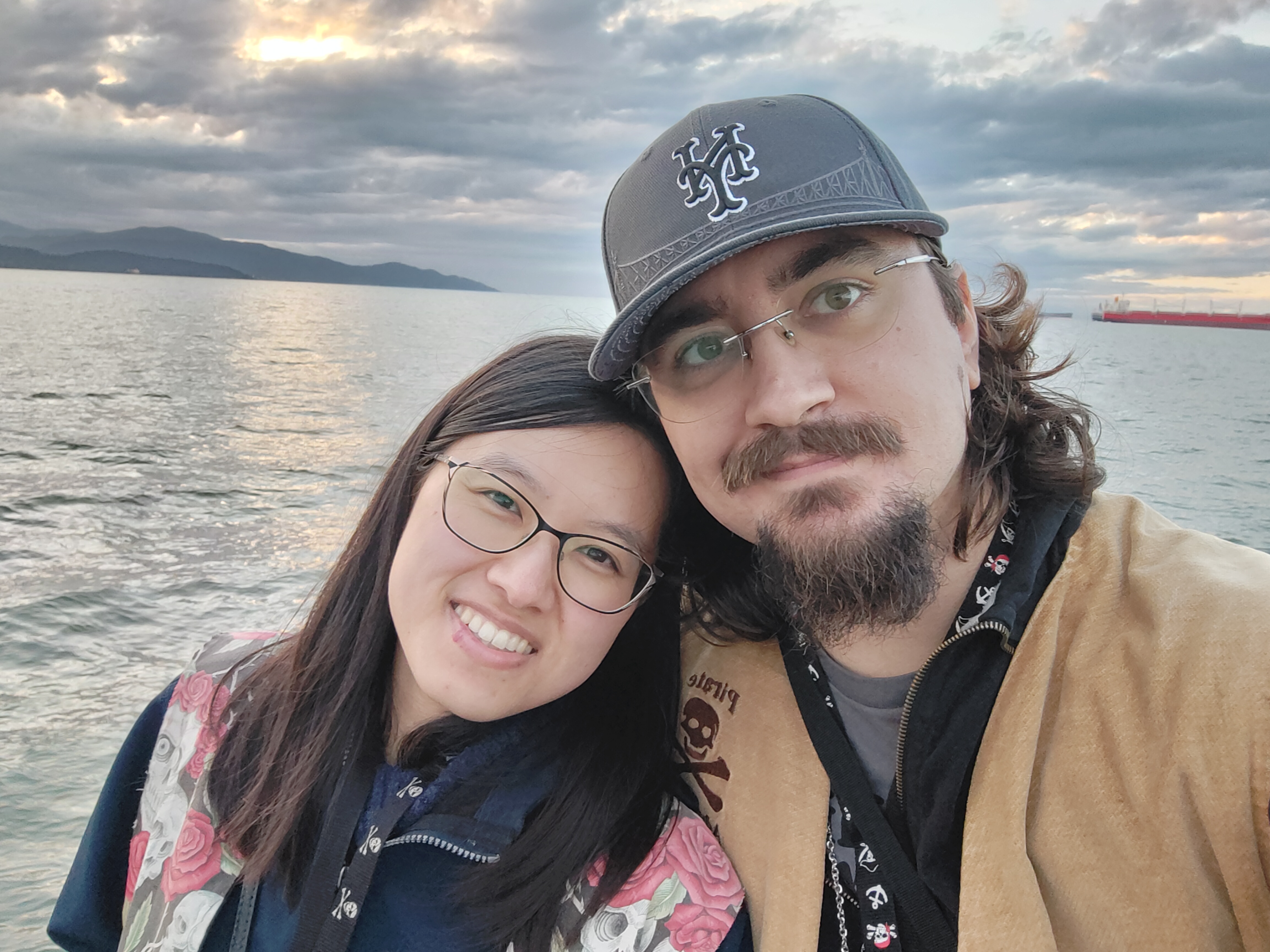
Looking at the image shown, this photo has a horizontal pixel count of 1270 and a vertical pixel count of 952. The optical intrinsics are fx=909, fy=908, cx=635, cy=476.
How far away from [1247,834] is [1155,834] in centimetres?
14

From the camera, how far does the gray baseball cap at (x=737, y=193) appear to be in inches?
72.1

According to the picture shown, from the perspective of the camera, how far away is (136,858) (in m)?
2.26

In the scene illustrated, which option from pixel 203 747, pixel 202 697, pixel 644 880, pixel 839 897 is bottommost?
pixel 839 897

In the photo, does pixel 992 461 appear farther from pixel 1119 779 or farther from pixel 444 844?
pixel 444 844

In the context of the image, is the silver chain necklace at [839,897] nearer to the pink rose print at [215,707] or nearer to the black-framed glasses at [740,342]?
the black-framed glasses at [740,342]

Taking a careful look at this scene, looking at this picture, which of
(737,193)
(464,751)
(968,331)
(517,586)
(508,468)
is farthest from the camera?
(968,331)

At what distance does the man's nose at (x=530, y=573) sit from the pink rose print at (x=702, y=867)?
1.99 feet

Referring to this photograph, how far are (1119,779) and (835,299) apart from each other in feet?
3.53

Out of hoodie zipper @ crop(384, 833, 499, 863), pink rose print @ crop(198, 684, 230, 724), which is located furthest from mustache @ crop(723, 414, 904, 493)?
pink rose print @ crop(198, 684, 230, 724)

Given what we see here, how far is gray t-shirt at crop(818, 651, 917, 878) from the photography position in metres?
2.10

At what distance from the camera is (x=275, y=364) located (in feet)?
105

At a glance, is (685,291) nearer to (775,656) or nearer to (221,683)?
(775,656)

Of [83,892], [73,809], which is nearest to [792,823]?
[83,892]

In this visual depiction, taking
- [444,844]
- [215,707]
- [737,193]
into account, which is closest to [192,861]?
[215,707]
